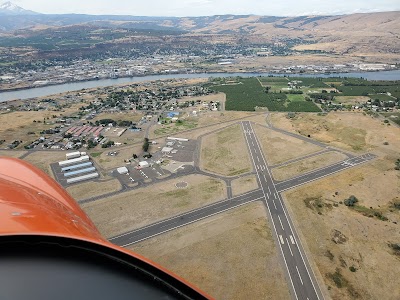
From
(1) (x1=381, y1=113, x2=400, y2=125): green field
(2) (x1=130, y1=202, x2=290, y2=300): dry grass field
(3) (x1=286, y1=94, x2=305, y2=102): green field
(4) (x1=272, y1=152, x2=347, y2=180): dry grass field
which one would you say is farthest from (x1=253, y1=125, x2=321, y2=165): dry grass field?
(3) (x1=286, y1=94, x2=305, y2=102): green field

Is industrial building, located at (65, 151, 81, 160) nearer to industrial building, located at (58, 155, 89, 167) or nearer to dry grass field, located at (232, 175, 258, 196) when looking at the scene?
industrial building, located at (58, 155, 89, 167)

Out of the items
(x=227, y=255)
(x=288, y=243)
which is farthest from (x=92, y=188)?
(x=288, y=243)

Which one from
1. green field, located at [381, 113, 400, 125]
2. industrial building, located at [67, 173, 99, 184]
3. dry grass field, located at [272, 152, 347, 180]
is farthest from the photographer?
green field, located at [381, 113, 400, 125]

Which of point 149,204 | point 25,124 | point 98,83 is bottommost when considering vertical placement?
point 98,83

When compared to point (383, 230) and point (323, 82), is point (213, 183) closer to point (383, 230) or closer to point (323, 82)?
point (383, 230)

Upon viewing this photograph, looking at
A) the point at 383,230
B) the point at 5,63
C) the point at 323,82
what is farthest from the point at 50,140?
the point at 5,63

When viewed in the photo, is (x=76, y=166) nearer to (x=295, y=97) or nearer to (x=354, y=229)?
(x=354, y=229)

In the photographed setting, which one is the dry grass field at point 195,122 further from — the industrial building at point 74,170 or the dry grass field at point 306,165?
the dry grass field at point 306,165
